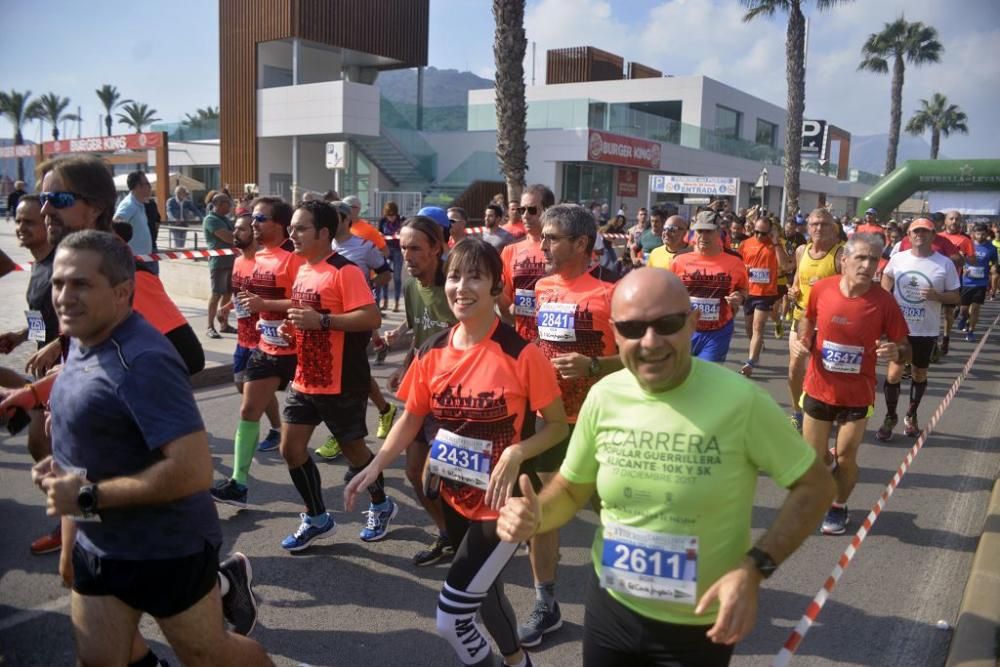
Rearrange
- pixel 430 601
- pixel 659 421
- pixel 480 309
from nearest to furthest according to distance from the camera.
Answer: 1. pixel 659 421
2. pixel 480 309
3. pixel 430 601

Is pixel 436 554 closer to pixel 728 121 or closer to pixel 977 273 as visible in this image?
pixel 977 273

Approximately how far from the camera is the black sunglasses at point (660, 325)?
2.09 meters

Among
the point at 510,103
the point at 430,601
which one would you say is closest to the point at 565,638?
the point at 430,601

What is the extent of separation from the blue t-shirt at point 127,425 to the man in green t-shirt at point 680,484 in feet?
3.49

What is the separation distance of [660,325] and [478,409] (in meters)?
1.16

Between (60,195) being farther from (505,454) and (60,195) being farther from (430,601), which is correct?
(430,601)

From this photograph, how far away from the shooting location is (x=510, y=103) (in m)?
14.2

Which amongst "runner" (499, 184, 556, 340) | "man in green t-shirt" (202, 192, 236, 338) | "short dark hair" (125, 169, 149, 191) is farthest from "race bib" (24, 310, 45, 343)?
"man in green t-shirt" (202, 192, 236, 338)

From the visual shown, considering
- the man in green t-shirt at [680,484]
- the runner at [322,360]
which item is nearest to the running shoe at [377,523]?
the runner at [322,360]

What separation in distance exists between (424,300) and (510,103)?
10134 millimetres

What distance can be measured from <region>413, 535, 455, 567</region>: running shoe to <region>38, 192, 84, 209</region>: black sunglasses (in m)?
2.64

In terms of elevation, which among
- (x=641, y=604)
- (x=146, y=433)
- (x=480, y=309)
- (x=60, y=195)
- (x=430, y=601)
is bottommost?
(x=430, y=601)

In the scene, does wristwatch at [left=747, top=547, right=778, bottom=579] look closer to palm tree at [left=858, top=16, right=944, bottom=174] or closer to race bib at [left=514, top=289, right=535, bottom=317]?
race bib at [left=514, top=289, right=535, bottom=317]

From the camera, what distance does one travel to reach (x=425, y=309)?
4.95 m
